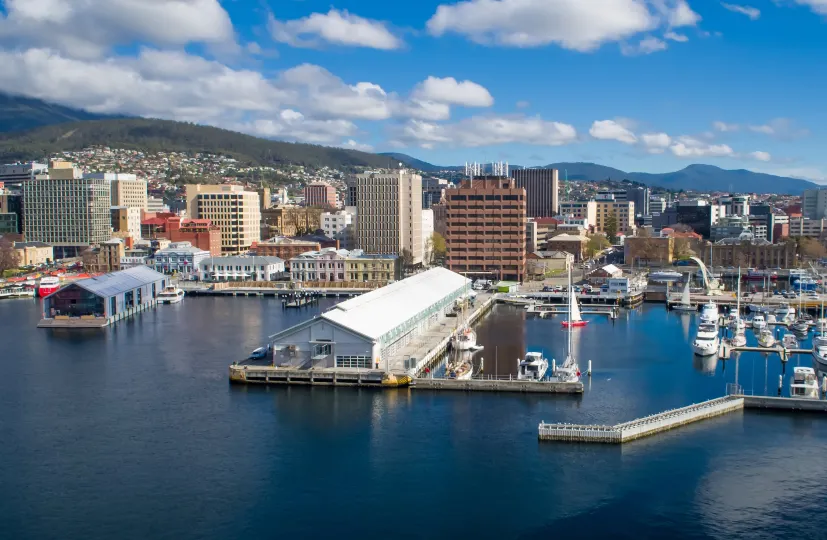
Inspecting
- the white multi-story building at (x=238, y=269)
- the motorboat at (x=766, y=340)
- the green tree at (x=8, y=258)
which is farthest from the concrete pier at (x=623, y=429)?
the green tree at (x=8, y=258)

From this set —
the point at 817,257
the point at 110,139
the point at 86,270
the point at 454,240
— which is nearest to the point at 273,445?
the point at 454,240

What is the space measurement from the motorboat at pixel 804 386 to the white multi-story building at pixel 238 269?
35213 millimetres

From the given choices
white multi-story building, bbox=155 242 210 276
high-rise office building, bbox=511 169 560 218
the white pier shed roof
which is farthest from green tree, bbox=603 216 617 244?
the white pier shed roof

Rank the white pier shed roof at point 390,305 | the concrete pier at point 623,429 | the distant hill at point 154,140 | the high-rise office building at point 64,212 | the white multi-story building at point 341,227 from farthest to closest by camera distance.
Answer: the distant hill at point 154,140 → the white multi-story building at point 341,227 → the high-rise office building at point 64,212 → the white pier shed roof at point 390,305 → the concrete pier at point 623,429

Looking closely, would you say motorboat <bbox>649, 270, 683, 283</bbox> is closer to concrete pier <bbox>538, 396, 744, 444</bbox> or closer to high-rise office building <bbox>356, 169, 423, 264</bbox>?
high-rise office building <bbox>356, 169, 423, 264</bbox>

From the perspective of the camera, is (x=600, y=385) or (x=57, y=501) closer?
(x=57, y=501)

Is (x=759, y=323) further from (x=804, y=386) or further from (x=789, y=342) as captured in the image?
(x=804, y=386)

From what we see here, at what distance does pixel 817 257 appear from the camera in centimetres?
6175

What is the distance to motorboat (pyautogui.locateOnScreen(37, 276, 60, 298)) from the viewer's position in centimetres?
4566

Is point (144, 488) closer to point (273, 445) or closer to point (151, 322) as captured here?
point (273, 445)

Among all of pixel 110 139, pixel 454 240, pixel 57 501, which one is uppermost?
pixel 110 139

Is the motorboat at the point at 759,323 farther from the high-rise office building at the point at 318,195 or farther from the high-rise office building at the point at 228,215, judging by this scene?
the high-rise office building at the point at 318,195

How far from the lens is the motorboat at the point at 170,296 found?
43656mm

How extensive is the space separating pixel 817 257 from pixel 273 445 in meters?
54.5
